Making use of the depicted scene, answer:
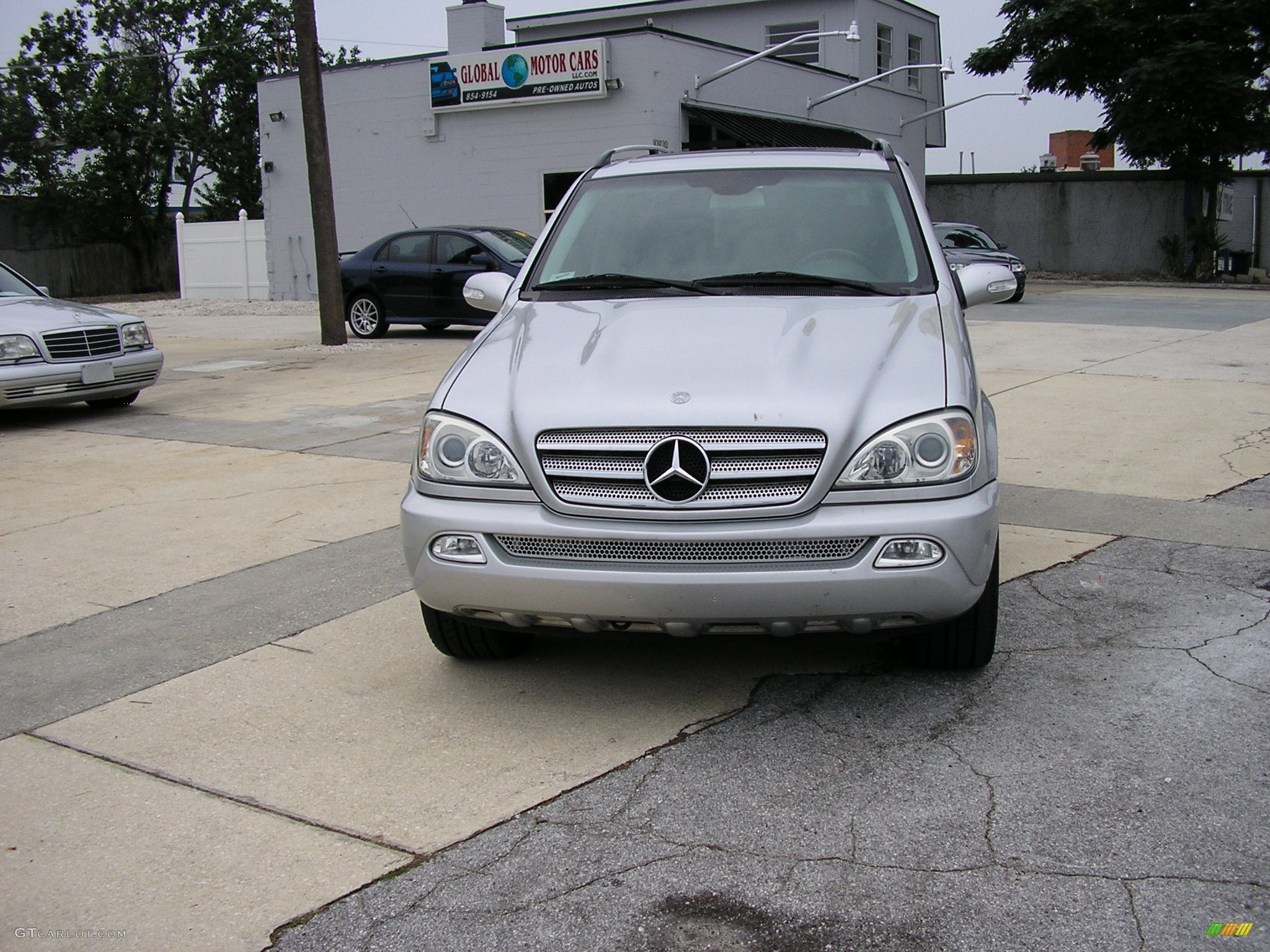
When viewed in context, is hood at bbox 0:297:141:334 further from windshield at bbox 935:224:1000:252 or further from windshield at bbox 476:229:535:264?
windshield at bbox 935:224:1000:252

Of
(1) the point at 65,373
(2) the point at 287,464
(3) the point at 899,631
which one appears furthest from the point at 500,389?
(1) the point at 65,373

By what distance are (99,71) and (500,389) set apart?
147 feet

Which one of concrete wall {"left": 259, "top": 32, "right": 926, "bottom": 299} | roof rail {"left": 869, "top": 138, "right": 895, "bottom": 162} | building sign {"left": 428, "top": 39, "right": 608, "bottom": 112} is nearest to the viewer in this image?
roof rail {"left": 869, "top": 138, "right": 895, "bottom": 162}

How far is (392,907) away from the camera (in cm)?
296

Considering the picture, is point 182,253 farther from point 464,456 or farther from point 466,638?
point 464,456

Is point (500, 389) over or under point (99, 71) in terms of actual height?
under

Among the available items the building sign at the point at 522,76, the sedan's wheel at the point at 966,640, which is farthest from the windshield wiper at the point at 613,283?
the building sign at the point at 522,76

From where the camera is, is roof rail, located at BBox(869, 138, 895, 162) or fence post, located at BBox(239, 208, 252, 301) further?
fence post, located at BBox(239, 208, 252, 301)

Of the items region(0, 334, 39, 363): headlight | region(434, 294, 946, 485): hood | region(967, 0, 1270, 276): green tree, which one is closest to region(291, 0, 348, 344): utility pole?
region(0, 334, 39, 363): headlight

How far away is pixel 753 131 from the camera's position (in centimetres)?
2756

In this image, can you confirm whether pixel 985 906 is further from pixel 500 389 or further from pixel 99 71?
pixel 99 71

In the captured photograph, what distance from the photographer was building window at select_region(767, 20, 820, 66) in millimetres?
34312

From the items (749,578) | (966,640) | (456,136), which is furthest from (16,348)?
(456,136)

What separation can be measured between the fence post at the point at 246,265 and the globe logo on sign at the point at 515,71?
29.3 feet
